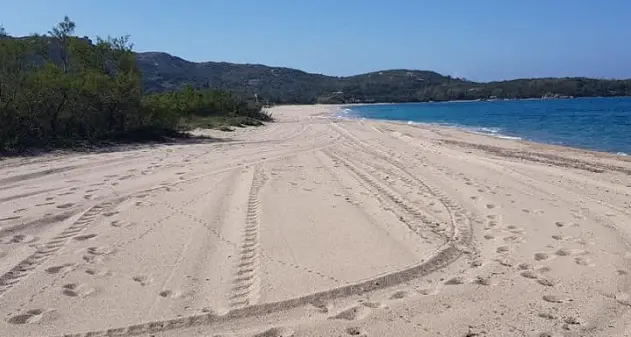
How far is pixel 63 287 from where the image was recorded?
16.8 ft

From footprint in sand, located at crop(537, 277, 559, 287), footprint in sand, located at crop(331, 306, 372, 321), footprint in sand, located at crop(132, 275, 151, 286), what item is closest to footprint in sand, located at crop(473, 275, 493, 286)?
footprint in sand, located at crop(537, 277, 559, 287)

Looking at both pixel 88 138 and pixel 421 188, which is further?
pixel 88 138

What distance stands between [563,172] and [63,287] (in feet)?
39.2

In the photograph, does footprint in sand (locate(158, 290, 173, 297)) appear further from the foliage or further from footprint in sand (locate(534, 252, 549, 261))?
the foliage

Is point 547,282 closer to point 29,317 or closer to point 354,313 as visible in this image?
point 354,313

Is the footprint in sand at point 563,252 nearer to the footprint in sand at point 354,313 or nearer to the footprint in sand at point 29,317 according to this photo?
the footprint in sand at point 354,313

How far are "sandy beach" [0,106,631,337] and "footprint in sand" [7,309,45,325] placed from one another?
2 cm

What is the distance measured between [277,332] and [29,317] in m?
1.99

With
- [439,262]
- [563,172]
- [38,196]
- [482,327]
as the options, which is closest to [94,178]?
[38,196]

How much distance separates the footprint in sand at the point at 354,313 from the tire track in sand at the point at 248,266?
Answer: 30.5 inches

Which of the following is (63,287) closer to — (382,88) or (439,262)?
(439,262)

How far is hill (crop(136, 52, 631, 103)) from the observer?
146 metres

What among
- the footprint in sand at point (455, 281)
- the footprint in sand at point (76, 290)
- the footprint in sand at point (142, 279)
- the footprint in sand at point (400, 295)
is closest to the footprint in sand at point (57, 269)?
the footprint in sand at point (76, 290)

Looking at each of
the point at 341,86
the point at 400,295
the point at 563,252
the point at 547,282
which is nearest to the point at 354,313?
the point at 400,295
